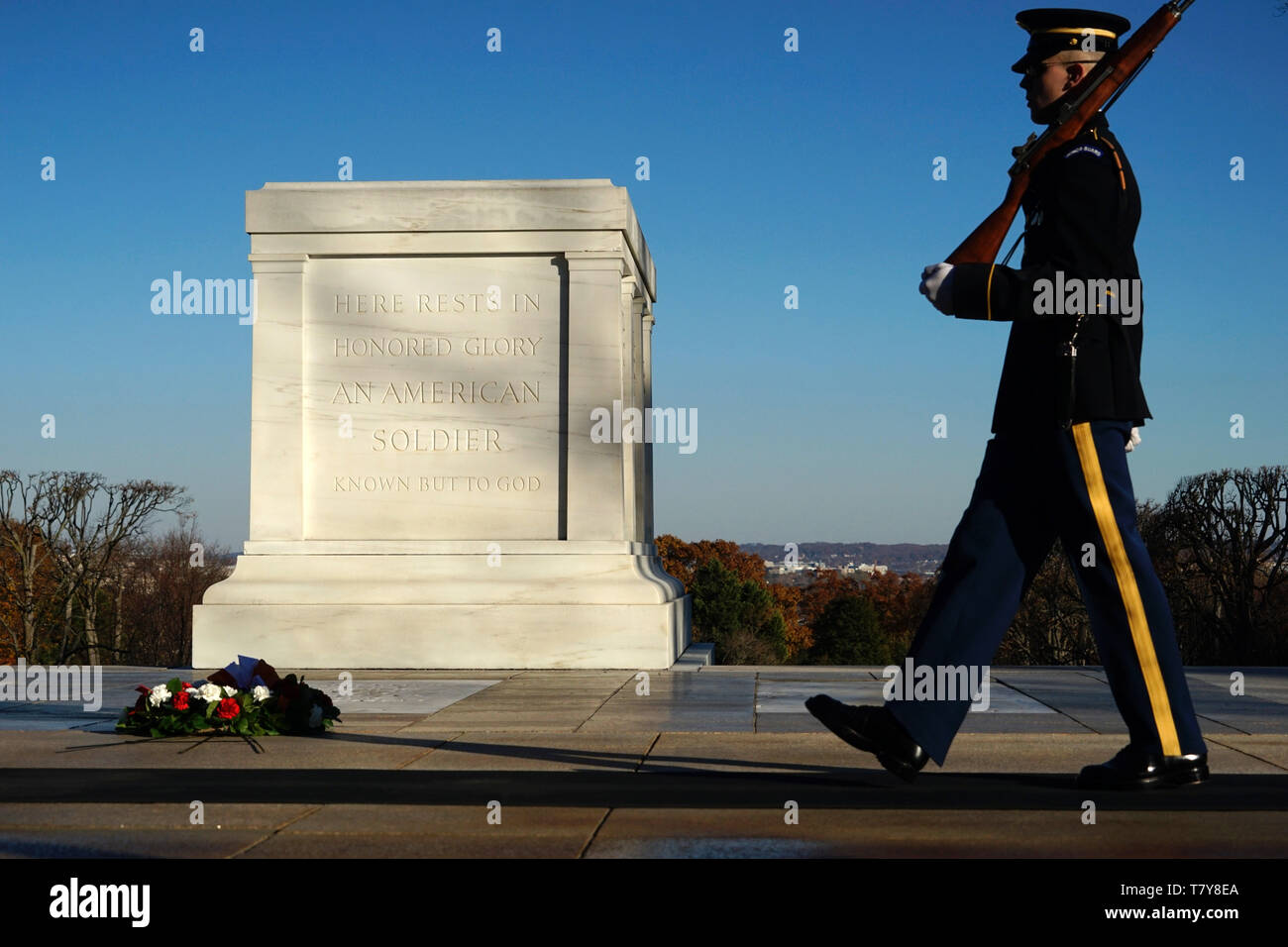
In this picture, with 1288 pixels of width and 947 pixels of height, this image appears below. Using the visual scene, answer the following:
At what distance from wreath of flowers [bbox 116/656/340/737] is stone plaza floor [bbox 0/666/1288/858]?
9 centimetres

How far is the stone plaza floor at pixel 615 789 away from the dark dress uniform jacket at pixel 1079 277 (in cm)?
117

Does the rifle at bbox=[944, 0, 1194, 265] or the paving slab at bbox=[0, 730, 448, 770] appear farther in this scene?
the paving slab at bbox=[0, 730, 448, 770]

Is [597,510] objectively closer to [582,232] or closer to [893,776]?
[582,232]

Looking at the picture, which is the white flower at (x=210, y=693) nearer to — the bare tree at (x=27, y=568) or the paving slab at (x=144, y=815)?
the paving slab at (x=144, y=815)

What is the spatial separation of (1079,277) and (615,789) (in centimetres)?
210

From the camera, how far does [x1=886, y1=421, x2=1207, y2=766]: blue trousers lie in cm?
387

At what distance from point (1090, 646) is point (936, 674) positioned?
969 inches

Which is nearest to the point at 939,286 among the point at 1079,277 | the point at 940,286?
the point at 940,286

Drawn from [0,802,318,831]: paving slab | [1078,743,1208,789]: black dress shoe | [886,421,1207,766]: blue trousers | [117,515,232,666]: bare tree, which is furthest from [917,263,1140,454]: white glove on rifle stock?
[117,515,232,666]: bare tree

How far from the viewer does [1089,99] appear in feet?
13.3

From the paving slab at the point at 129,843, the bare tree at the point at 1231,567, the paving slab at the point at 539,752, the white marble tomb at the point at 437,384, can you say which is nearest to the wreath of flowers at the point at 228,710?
the paving slab at the point at 539,752

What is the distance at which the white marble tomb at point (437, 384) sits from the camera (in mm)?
9453

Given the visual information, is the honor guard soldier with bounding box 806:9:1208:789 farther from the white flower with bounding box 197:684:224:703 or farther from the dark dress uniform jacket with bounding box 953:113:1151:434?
the white flower with bounding box 197:684:224:703
